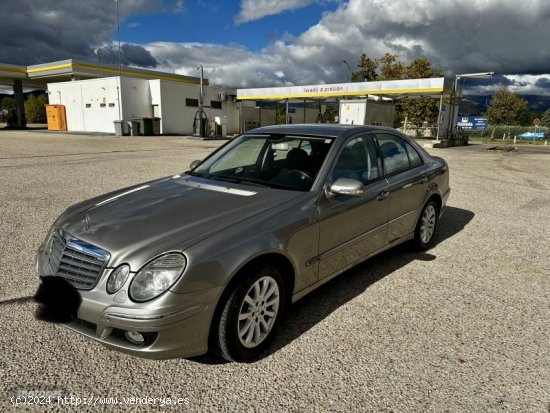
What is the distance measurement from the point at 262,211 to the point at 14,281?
2.59 meters

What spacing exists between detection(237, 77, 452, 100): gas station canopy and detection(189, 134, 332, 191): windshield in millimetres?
25201

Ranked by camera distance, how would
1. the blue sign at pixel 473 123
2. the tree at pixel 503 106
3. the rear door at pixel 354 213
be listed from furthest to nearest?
the tree at pixel 503 106 < the blue sign at pixel 473 123 < the rear door at pixel 354 213

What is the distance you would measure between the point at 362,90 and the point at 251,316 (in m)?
29.2

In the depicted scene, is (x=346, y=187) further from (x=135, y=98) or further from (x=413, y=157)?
(x=135, y=98)

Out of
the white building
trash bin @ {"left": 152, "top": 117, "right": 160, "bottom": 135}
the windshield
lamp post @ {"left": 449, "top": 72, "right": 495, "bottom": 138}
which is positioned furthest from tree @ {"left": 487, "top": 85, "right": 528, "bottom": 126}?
the windshield

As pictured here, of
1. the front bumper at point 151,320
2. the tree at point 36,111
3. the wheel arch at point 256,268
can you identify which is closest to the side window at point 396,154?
the wheel arch at point 256,268

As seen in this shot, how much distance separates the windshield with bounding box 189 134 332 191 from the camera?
3373mm

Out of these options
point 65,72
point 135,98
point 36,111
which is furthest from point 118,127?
point 36,111

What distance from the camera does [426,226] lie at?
4.87 m

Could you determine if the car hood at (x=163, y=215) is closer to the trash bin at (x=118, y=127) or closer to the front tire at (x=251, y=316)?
the front tire at (x=251, y=316)

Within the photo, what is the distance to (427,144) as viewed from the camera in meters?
26.8

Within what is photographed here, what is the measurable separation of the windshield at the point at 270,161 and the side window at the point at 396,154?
83 cm

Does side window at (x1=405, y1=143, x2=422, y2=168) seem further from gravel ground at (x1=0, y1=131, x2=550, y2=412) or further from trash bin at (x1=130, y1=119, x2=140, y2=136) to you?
trash bin at (x1=130, y1=119, x2=140, y2=136)

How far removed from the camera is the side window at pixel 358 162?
3.50 m
